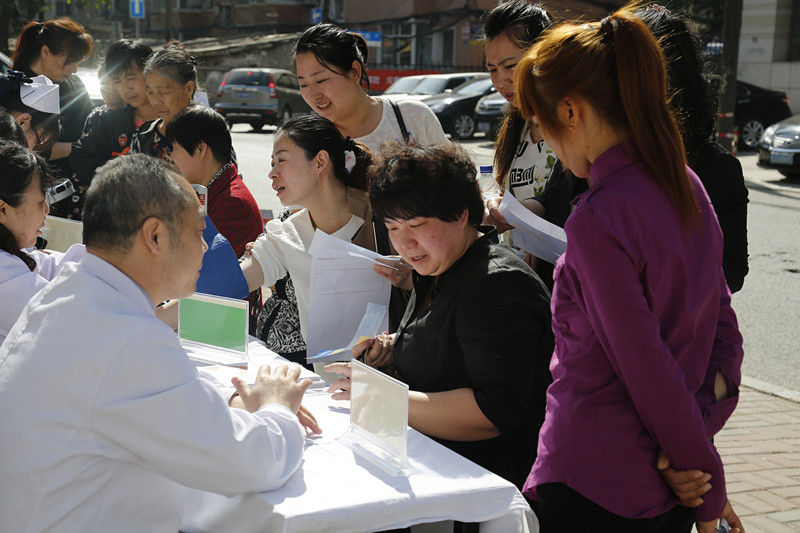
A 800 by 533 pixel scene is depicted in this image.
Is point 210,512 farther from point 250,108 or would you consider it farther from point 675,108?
point 250,108

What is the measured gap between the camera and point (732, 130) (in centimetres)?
1273

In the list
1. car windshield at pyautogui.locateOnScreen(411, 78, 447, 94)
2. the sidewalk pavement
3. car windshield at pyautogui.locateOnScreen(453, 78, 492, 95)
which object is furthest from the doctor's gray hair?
car windshield at pyautogui.locateOnScreen(411, 78, 447, 94)

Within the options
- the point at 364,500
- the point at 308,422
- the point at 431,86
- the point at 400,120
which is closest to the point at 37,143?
the point at 400,120

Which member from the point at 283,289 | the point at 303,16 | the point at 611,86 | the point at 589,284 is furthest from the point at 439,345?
the point at 303,16

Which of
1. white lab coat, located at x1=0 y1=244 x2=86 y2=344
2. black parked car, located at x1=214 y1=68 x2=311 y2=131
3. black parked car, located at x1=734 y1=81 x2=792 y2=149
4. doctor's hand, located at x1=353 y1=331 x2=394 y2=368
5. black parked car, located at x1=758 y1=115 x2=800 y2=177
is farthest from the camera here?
black parked car, located at x1=214 y1=68 x2=311 y2=131

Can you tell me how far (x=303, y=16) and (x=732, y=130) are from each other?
31.8 metres

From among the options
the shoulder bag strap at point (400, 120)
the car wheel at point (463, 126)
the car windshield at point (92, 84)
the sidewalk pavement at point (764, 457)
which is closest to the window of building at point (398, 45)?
the car wheel at point (463, 126)

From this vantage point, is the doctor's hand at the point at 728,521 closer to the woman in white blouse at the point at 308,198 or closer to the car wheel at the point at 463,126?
the woman in white blouse at the point at 308,198

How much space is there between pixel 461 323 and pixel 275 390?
0.55m

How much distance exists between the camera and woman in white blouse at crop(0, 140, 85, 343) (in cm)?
244

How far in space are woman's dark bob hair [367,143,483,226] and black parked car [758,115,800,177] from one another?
1207cm

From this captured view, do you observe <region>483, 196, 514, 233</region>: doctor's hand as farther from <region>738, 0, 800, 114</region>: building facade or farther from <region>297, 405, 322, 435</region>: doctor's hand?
<region>738, 0, 800, 114</region>: building facade

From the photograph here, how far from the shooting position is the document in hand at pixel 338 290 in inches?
111

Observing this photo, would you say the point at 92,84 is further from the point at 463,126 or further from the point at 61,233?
the point at 463,126
